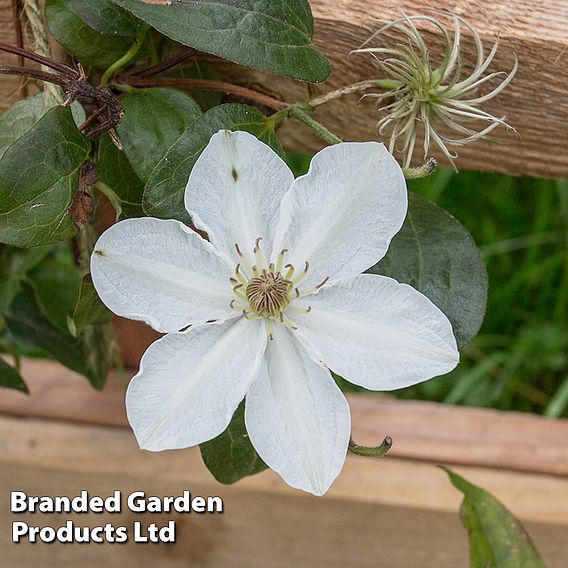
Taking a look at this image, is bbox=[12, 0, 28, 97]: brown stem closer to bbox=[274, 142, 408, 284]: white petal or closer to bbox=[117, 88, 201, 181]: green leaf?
bbox=[117, 88, 201, 181]: green leaf

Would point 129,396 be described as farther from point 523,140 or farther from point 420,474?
point 420,474

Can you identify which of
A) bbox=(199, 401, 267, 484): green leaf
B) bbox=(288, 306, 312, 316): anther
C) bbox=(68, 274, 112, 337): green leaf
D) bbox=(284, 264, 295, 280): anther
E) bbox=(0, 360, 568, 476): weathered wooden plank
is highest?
bbox=(284, 264, 295, 280): anther

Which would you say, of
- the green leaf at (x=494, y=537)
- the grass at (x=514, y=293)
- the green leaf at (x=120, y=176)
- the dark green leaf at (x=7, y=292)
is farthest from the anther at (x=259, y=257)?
the grass at (x=514, y=293)

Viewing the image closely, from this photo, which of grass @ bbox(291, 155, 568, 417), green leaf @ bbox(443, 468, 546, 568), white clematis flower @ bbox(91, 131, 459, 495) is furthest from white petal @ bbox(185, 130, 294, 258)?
grass @ bbox(291, 155, 568, 417)

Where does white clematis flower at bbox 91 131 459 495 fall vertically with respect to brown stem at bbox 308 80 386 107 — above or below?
below

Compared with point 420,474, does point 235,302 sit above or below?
above

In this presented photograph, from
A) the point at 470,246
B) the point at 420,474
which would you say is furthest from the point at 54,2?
the point at 420,474

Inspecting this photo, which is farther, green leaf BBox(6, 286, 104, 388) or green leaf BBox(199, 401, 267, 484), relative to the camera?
green leaf BBox(6, 286, 104, 388)

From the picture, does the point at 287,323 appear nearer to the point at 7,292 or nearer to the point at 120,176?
the point at 120,176
